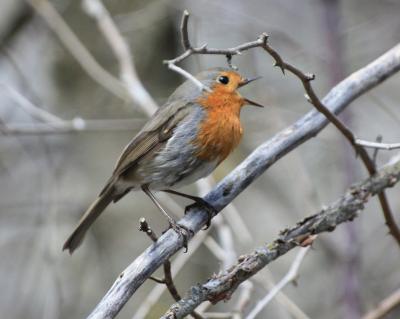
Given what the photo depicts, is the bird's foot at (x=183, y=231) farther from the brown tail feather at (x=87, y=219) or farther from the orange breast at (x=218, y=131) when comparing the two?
the brown tail feather at (x=87, y=219)

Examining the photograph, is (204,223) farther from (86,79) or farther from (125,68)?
(86,79)

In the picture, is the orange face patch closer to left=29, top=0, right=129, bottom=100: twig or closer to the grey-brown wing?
the grey-brown wing

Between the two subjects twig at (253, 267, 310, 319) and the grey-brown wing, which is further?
the grey-brown wing

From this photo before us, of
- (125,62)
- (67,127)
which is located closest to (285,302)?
(67,127)

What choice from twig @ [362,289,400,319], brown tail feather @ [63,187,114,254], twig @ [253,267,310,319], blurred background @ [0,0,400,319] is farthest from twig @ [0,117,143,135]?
twig @ [362,289,400,319]

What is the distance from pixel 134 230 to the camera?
19.2 ft

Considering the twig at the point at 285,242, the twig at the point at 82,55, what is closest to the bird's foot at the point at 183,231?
the twig at the point at 285,242

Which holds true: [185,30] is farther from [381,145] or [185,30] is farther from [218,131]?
[218,131]

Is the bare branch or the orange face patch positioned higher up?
the orange face patch

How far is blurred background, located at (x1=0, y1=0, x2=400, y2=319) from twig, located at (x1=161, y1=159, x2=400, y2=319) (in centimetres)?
166

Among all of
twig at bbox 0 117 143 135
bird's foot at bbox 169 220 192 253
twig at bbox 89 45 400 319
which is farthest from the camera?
twig at bbox 0 117 143 135

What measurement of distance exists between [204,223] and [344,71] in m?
2.33

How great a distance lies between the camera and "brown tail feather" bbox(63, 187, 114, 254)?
383cm

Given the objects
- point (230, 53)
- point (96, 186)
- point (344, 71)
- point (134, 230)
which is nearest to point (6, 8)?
point (96, 186)
